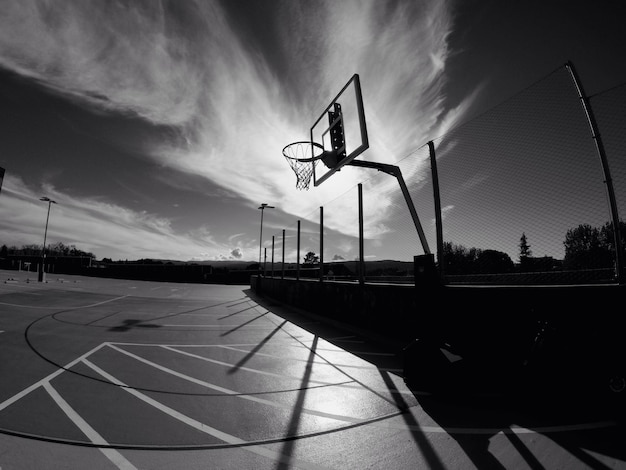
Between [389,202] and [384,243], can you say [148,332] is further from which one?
[389,202]

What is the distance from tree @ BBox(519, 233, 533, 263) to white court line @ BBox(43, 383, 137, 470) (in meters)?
6.03

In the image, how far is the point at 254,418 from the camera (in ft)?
11.4

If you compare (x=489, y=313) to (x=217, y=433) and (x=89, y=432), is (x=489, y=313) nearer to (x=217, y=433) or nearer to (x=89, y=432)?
(x=217, y=433)

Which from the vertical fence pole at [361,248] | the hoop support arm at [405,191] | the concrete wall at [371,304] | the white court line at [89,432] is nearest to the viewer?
the white court line at [89,432]

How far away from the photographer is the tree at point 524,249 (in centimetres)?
481

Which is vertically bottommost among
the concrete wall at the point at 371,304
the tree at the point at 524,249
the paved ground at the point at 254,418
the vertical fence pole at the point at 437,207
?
the paved ground at the point at 254,418

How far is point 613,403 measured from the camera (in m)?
3.48

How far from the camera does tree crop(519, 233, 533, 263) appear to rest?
15.8ft

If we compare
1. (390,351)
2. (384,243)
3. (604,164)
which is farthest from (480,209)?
(390,351)

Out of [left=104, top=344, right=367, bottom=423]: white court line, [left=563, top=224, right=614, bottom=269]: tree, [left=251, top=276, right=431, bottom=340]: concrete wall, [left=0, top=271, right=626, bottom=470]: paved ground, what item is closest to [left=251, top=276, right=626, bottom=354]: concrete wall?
[left=251, top=276, right=431, bottom=340]: concrete wall

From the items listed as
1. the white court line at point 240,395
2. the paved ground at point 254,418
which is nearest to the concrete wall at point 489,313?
the paved ground at point 254,418

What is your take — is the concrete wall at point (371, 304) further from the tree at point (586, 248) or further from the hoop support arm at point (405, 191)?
the tree at point (586, 248)

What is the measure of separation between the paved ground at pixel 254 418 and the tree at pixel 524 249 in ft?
7.42

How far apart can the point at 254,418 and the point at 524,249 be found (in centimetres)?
502
